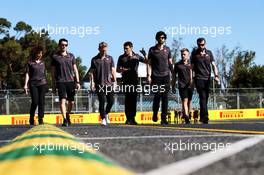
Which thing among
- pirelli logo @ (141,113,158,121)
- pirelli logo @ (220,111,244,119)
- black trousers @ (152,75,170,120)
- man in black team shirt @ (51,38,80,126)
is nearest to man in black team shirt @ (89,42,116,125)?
man in black team shirt @ (51,38,80,126)

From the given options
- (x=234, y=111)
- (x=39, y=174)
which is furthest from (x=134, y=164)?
(x=234, y=111)

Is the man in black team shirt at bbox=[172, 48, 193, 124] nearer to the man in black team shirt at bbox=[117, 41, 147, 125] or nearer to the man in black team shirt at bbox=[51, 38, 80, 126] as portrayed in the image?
the man in black team shirt at bbox=[117, 41, 147, 125]

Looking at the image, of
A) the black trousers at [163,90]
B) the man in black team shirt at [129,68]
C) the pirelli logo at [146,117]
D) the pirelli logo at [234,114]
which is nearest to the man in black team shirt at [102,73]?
the man in black team shirt at [129,68]

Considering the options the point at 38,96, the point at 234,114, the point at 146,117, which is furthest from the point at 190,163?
the point at 234,114

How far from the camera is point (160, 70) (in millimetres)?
10039

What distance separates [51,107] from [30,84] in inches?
672

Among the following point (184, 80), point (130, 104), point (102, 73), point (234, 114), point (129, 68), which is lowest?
point (234, 114)

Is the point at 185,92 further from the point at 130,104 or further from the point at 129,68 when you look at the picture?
the point at 129,68

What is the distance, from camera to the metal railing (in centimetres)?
2597

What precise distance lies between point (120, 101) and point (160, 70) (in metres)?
17.5

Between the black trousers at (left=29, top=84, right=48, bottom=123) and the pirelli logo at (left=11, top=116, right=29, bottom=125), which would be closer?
the black trousers at (left=29, top=84, right=48, bottom=123)

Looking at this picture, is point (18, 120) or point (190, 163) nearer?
point (190, 163)

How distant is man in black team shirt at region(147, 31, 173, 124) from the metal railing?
17.0 m

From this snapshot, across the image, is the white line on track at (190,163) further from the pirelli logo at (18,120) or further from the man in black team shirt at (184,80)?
the pirelli logo at (18,120)
